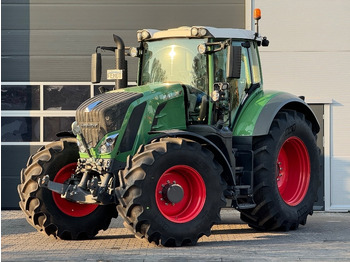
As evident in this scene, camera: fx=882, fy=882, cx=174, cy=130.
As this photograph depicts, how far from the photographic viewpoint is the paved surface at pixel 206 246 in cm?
927

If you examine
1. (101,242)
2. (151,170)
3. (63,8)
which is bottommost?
(101,242)

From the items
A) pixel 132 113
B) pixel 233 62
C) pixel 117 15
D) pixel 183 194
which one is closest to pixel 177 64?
pixel 233 62

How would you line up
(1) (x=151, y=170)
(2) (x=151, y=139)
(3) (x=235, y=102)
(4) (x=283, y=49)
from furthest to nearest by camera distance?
(4) (x=283, y=49)
(3) (x=235, y=102)
(2) (x=151, y=139)
(1) (x=151, y=170)

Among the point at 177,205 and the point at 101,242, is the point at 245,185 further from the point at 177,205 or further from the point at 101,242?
the point at 101,242

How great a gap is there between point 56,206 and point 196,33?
110 inches

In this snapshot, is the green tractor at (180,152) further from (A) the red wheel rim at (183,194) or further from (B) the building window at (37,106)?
(B) the building window at (37,106)

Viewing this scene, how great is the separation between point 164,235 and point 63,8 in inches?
257

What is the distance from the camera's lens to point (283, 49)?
592 inches

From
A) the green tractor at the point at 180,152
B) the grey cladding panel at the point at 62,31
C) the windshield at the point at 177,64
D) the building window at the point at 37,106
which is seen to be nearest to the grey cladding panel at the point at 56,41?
the grey cladding panel at the point at 62,31

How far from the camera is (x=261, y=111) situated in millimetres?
11547

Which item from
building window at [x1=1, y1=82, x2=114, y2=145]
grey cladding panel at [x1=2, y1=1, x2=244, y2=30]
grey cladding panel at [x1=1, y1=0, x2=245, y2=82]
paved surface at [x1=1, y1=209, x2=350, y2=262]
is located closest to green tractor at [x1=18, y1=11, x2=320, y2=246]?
paved surface at [x1=1, y1=209, x2=350, y2=262]

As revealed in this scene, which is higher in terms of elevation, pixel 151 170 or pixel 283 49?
pixel 283 49

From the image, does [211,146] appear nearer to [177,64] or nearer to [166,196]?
[166,196]

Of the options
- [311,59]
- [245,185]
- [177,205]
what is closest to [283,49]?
[311,59]
